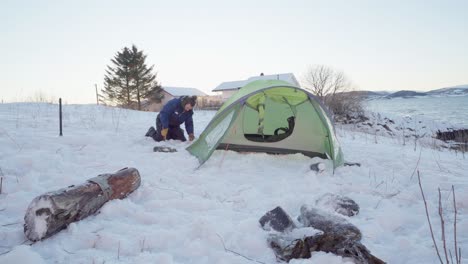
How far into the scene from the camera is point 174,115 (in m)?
5.64

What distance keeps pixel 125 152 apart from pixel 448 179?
462 cm

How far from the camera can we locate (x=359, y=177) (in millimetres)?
3738

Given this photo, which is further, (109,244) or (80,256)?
(109,244)

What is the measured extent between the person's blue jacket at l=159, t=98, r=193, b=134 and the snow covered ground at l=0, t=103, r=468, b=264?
0.57 meters

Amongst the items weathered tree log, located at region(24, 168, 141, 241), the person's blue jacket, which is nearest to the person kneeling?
the person's blue jacket

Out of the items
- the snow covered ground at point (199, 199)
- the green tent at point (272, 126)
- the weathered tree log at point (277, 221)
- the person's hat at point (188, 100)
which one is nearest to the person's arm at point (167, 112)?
the person's hat at point (188, 100)

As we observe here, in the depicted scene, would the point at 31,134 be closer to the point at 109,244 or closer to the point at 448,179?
the point at 109,244

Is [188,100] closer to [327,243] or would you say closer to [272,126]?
[272,126]

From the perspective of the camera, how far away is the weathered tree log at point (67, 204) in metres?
1.84

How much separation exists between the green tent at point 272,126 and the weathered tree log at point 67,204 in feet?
5.43

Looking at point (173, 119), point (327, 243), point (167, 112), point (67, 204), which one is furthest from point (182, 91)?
point (327, 243)

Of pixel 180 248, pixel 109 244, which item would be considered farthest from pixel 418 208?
pixel 109 244

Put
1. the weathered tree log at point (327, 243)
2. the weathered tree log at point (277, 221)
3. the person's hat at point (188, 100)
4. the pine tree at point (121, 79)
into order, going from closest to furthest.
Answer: the weathered tree log at point (327, 243) < the weathered tree log at point (277, 221) < the person's hat at point (188, 100) < the pine tree at point (121, 79)

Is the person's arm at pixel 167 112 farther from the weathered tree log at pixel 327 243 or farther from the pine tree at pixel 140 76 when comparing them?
the pine tree at pixel 140 76
